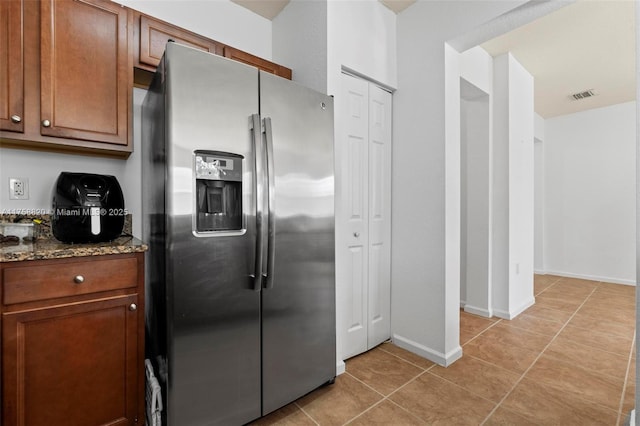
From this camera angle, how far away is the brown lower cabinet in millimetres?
1130

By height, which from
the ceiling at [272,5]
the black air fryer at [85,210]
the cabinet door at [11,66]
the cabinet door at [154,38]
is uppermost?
the ceiling at [272,5]

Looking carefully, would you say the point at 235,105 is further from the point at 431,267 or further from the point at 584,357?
the point at 584,357

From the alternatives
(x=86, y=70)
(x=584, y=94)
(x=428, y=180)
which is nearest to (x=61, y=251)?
(x=86, y=70)

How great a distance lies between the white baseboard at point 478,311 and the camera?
3172 mm

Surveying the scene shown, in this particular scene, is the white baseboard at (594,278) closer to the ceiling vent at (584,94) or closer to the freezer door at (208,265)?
the ceiling vent at (584,94)

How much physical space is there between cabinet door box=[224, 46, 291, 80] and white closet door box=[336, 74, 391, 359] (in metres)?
0.45

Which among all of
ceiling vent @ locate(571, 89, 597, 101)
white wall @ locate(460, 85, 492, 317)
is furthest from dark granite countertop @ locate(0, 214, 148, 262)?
ceiling vent @ locate(571, 89, 597, 101)

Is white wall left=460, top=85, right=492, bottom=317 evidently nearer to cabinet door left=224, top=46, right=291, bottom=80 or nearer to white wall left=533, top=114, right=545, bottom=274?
cabinet door left=224, top=46, right=291, bottom=80

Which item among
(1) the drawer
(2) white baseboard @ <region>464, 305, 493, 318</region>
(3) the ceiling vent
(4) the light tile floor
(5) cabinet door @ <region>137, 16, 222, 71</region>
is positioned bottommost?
(4) the light tile floor

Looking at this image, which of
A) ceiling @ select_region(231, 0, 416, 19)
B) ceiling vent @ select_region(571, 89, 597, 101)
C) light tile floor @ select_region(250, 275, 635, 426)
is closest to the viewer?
Result: light tile floor @ select_region(250, 275, 635, 426)

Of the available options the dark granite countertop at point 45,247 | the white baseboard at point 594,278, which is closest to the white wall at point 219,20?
the dark granite countertop at point 45,247

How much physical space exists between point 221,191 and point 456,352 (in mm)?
2073

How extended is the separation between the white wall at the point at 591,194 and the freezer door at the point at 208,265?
5845 mm

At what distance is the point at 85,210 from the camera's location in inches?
56.1
